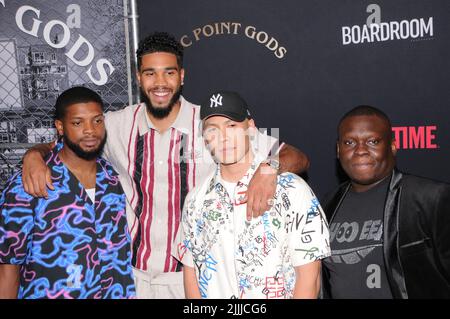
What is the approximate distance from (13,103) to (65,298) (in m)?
1.99

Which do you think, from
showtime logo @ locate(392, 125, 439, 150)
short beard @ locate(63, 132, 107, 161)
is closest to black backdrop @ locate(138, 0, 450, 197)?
showtime logo @ locate(392, 125, 439, 150)

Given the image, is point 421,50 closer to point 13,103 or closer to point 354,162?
point 354,162

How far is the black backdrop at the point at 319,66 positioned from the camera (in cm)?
327

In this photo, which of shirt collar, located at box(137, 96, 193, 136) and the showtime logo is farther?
the showtime logo

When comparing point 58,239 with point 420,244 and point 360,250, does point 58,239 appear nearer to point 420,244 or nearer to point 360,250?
point 360,250

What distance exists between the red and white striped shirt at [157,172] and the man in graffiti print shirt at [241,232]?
0.37m

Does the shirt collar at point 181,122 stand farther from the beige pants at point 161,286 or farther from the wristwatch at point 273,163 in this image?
the beige pants at point 161,286

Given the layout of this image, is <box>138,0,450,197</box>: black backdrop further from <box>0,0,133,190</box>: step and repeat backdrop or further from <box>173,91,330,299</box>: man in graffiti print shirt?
<box>173,91,330,299</box>: man in graffiti print shirt

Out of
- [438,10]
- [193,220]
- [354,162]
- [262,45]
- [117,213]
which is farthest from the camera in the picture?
[262,45]

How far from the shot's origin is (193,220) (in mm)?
2162

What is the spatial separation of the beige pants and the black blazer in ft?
3.59

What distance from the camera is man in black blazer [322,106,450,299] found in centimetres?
214

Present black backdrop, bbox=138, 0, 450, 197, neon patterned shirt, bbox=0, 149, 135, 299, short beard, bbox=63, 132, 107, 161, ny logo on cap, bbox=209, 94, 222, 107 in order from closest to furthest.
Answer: ny logo on cap, bbox=209, 94, 222, 107, neon patterned shirt, bbox=0, 149, 135, 299, short beard, bbox=63, 132, 107, 161, black backdrop, bbox=138, 0, 450, 197

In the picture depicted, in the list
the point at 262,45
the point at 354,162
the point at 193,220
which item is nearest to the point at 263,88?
the point at 262,45
